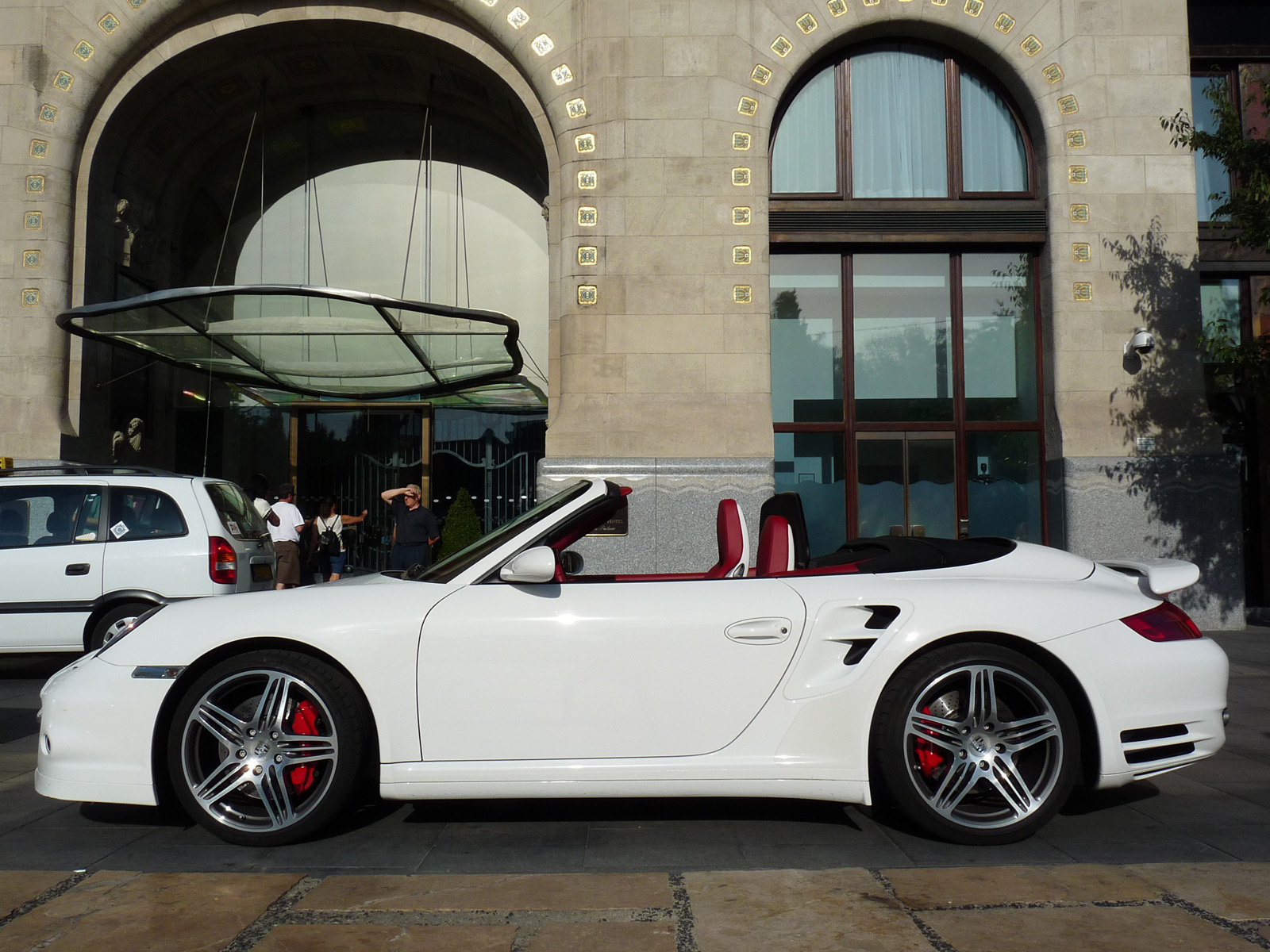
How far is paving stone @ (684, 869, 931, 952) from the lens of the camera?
101 inches

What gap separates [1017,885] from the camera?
297cm

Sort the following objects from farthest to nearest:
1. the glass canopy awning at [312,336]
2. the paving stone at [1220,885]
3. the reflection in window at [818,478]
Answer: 1. the reflection in window at [818,478]
2. the glass canopy awning at [312,336]
3. the paving stone at [1220,885]

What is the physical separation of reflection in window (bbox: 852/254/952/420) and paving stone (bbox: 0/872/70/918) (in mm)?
9429

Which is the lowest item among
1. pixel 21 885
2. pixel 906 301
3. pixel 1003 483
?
pixel 21 885

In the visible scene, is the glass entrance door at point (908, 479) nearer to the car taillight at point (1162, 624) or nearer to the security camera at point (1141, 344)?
the security camera at point (1141, 344)

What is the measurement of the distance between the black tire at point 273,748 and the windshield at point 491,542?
543 millimetres

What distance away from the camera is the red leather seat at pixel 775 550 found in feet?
12.9

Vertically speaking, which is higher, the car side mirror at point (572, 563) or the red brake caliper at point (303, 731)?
the car side mirror at point (572, 563)

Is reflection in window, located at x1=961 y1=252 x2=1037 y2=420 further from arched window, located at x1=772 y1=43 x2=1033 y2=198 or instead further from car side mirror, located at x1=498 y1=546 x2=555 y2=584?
car side mirror, located at x1=498 y1=546 x2=555 y2=584

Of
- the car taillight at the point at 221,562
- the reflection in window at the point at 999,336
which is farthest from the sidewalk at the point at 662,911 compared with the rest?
the reflection in window at the point at 999,336

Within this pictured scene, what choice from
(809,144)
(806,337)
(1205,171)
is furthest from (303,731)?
(1205,171)

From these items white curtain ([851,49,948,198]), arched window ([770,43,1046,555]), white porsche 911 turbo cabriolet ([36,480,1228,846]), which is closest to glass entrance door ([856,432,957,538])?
arched window ([770,43,1046,555])

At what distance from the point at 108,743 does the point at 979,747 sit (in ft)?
10.2

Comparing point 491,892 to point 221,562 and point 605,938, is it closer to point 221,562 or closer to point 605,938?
point 605,938
